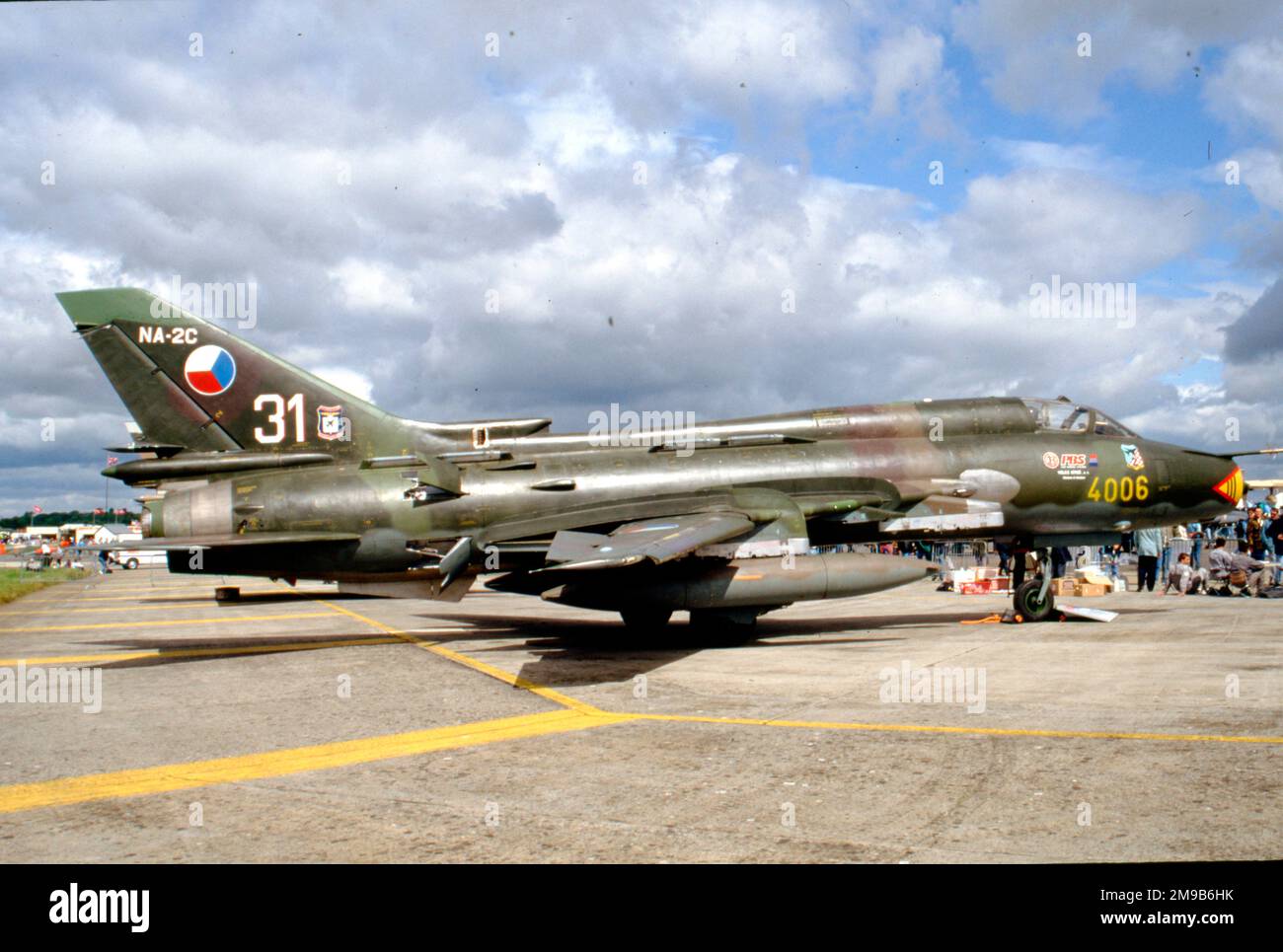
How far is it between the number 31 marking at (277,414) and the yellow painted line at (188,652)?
3.38m

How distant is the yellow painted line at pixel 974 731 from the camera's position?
22.9ft

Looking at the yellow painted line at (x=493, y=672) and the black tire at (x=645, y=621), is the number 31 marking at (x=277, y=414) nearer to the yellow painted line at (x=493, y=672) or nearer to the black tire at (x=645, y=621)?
the yellow painted line at (x=493, y=672)

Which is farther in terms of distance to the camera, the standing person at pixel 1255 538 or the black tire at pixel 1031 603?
the standing person at pixel 1255 538

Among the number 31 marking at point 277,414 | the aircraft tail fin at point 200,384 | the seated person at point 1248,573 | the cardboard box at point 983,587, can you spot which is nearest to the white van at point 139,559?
the aircraft tail fin at point 200,384

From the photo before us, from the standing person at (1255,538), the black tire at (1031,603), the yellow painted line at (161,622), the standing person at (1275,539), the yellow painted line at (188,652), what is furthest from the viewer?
the standing person at (1255,538)

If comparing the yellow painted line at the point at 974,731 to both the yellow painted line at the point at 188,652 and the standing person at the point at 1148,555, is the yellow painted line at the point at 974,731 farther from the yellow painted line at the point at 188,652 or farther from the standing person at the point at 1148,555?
the standing person at the point at 1148,555

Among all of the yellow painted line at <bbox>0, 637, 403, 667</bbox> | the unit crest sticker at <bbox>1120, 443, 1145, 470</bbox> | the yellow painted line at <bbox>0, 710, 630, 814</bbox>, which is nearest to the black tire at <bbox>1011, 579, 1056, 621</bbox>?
the unit crest sticker at <bbox>1120, 443, 1145, 470</bbox>

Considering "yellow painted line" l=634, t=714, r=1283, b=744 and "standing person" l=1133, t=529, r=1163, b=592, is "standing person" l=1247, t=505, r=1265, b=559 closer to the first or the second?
"standing person" l=1133, t=529, r=1163, b=592

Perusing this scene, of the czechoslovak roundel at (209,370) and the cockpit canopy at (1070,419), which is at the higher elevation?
the czechoslovak roundel at (209,370)

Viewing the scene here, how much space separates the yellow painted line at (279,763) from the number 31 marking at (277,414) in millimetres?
8112

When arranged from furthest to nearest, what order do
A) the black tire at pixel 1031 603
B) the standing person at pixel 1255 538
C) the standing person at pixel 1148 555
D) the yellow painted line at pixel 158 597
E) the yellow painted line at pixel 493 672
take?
the yellow painted line at pixel 158 597, the standing person at pixel 1255 538, the standing person at pixel 1148 555, the black tire at pixel 1031 603, the yellow painted line at pixel 493 672

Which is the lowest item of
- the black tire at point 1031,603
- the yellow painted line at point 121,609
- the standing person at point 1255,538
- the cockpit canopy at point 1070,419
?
the yellow painted line at point 121,609

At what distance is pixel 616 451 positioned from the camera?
599 inches
